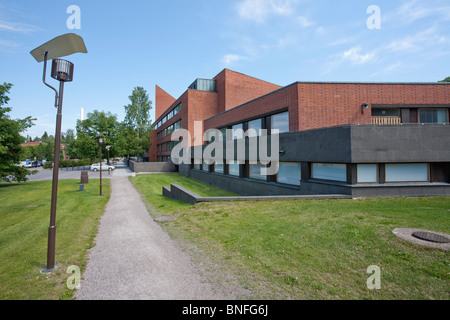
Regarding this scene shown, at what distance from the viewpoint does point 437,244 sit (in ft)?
17.8

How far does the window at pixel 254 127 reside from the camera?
19.8m

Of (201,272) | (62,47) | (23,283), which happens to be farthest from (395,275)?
(62,47)

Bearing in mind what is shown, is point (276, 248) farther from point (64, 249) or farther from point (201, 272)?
point (64, 249)

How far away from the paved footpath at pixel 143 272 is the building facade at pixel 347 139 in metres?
9.15

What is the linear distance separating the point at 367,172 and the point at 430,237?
6.22 m

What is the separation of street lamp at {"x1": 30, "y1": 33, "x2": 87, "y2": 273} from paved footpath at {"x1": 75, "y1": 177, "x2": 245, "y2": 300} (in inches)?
42.0

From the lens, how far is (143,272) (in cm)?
522

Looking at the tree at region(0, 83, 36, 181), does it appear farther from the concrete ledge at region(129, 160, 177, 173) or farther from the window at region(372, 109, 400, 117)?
the window at region(372, 109, 400, 117)

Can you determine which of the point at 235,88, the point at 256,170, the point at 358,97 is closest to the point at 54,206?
the point at 256,170

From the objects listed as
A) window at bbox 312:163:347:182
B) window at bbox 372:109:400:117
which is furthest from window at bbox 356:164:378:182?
window at bbox 372:109:400:117

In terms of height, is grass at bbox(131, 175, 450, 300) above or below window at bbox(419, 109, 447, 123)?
below

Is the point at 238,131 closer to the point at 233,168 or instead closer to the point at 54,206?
the point at 233,168

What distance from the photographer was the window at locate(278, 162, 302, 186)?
14.5 m

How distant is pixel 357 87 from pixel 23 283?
18.6 m
